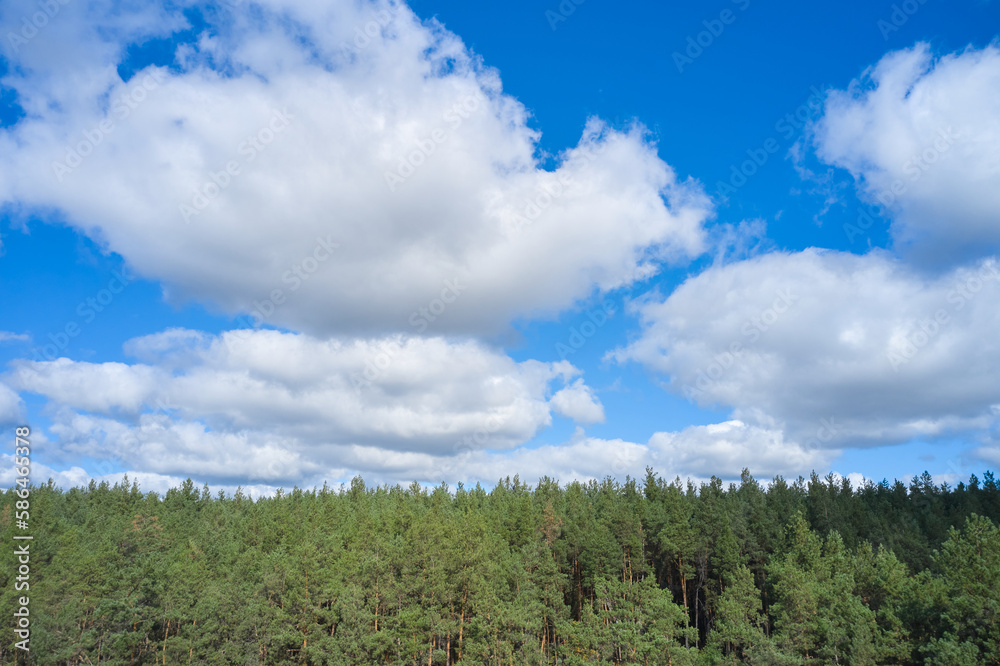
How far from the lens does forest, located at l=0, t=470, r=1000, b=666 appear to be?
163ft

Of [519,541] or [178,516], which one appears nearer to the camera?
[519,541]

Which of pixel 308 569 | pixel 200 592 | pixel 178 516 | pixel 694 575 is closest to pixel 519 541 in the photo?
pixel 694 575

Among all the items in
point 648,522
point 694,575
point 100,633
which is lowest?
point 100,633

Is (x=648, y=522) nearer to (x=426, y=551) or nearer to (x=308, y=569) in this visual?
(x=426, y=551)

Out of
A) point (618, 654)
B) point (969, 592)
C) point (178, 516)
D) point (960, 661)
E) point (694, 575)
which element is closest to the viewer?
point (960, 661)

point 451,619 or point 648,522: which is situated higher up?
point 648,522

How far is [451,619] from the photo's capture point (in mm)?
64250

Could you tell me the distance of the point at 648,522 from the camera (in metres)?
82.2

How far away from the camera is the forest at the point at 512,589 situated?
163ft

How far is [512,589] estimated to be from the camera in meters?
68.6

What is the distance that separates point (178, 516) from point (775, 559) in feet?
324

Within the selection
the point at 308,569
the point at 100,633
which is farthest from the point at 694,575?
the point at 100,633

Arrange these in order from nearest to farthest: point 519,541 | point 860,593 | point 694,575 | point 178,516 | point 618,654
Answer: point 618,654, point 860,593, point 694,575, point 519,541, point 178,516

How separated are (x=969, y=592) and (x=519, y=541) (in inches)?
2174
